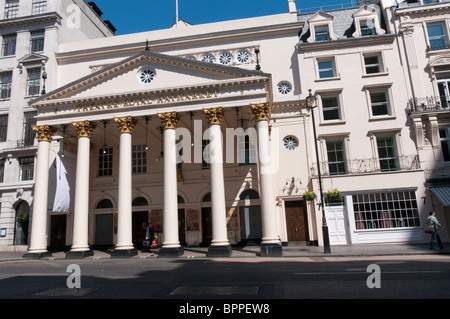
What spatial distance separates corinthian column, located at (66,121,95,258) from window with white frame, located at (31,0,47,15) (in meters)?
14.8

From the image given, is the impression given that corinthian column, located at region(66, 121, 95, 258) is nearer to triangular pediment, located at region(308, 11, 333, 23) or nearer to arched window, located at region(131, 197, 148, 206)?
arched window, located at region(131, 197, 148, 206)

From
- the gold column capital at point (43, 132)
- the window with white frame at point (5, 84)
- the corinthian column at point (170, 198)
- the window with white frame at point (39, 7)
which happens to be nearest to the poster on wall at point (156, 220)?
the corinthian column at point (170, 198)

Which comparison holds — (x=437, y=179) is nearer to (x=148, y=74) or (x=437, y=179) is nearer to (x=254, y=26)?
(x=254, y=26)

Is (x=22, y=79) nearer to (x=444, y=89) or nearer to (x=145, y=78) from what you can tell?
(x=145, y=78)

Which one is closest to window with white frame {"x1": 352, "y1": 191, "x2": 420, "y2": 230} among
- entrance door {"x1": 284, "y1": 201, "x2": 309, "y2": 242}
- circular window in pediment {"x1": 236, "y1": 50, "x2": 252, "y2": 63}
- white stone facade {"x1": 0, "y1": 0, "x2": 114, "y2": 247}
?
entrance door {"x1": 284, "y1": 201, "x2": 309, "y2": 242}

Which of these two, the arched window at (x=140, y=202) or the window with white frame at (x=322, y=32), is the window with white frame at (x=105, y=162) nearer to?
the arched window at (x=140, y=202)

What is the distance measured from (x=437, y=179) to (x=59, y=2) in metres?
31.3

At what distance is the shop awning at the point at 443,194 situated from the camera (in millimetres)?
17828

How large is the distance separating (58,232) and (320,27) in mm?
24630

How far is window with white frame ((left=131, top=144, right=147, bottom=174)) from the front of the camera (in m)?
23.9

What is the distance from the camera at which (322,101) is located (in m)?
22.6

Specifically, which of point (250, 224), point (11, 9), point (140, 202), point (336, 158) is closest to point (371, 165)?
point (336, 158)

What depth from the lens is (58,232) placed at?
23.4 m
